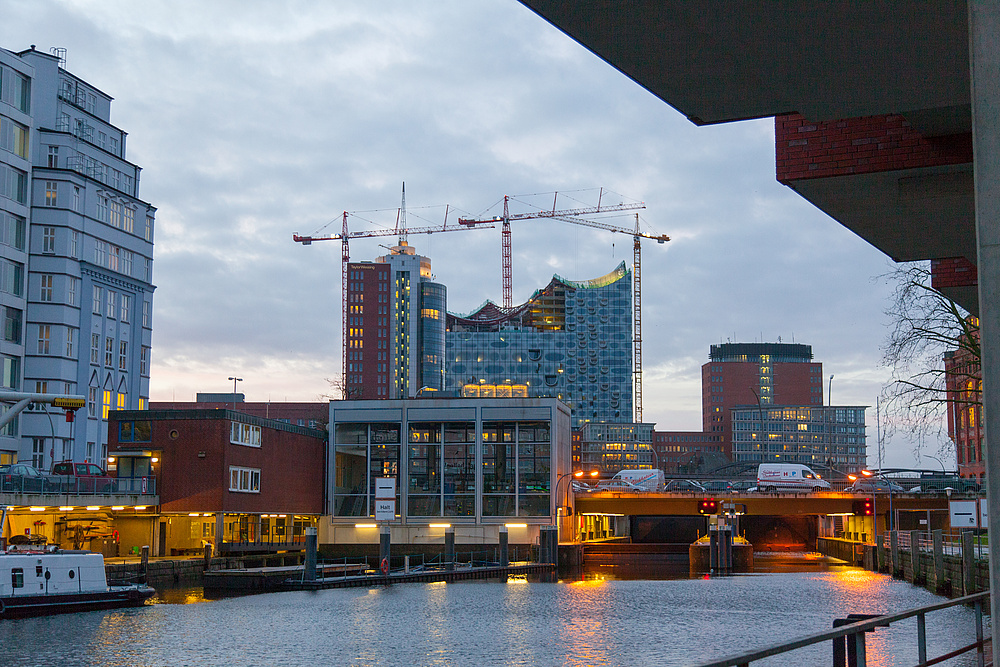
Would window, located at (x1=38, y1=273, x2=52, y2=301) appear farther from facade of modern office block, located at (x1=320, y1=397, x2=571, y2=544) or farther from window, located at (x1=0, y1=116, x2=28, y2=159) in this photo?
facade of modern office block, located at (x1=320, y1=397, x2=571, y2=544)

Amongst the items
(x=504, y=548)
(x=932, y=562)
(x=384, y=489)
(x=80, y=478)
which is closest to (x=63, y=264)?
(x=80, y=478)

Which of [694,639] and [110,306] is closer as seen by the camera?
[694,639]

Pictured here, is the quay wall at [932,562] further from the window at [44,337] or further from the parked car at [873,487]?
the window at [44,337]

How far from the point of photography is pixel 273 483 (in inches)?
2906

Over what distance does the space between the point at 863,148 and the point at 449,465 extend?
64628 millimetres

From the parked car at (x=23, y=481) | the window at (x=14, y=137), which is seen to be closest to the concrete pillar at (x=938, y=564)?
the parked car at (x=23, y=481)

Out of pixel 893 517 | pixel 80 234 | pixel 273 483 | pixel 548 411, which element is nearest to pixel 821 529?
pixel 893 517

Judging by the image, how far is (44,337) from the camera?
80.9 metres

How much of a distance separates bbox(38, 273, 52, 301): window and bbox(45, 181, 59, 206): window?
17.1 ft

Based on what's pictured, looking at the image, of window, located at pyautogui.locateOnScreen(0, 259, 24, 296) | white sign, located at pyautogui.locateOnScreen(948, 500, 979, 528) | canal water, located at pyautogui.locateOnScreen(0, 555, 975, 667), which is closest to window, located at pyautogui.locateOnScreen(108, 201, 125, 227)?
window, located at pyautogui.locateOnScreen(0, 259, 24, 296)

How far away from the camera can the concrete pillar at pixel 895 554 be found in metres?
68.1

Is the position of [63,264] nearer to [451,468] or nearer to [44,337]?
[44,337]

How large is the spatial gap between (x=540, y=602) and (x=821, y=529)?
90409 millimetres

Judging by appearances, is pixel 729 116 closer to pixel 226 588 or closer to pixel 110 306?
pixel 226 588
